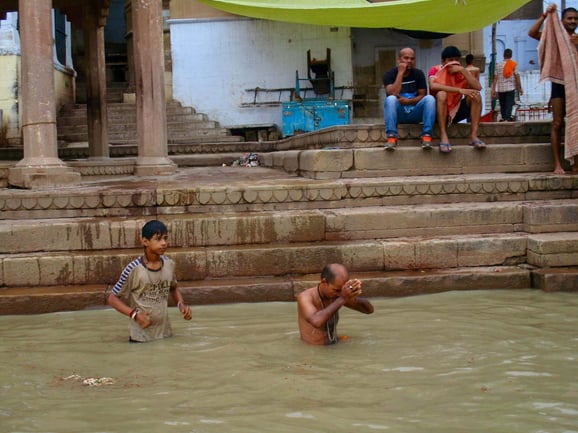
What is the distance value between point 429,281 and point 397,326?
3.68 ft

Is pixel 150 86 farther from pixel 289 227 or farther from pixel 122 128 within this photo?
pixel 122 128

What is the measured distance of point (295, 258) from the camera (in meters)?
6.38

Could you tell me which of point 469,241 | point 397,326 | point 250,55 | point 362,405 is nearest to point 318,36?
point 250,55

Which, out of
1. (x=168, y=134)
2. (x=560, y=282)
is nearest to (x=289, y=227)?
(x=560, y=282)

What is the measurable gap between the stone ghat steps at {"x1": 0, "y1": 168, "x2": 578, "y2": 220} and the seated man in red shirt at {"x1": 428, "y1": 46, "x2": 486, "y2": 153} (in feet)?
2.41

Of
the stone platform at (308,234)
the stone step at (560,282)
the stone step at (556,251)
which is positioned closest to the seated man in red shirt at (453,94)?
the stone platform at (308,234)

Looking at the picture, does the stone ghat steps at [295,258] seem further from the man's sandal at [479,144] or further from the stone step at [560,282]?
the man's sandal at [479,144]

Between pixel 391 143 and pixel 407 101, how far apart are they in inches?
24.2

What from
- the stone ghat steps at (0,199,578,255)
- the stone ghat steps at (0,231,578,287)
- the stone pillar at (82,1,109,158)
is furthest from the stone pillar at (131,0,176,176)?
the stone ghat steps at (0,231,578,287)

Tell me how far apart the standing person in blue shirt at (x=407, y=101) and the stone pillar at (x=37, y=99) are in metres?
3.75

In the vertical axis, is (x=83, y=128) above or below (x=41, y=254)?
above

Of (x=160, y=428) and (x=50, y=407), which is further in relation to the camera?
(x=50, y=407)

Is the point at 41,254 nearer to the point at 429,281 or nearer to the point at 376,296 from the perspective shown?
the point at 376,296

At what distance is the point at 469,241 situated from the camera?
6.55 m
